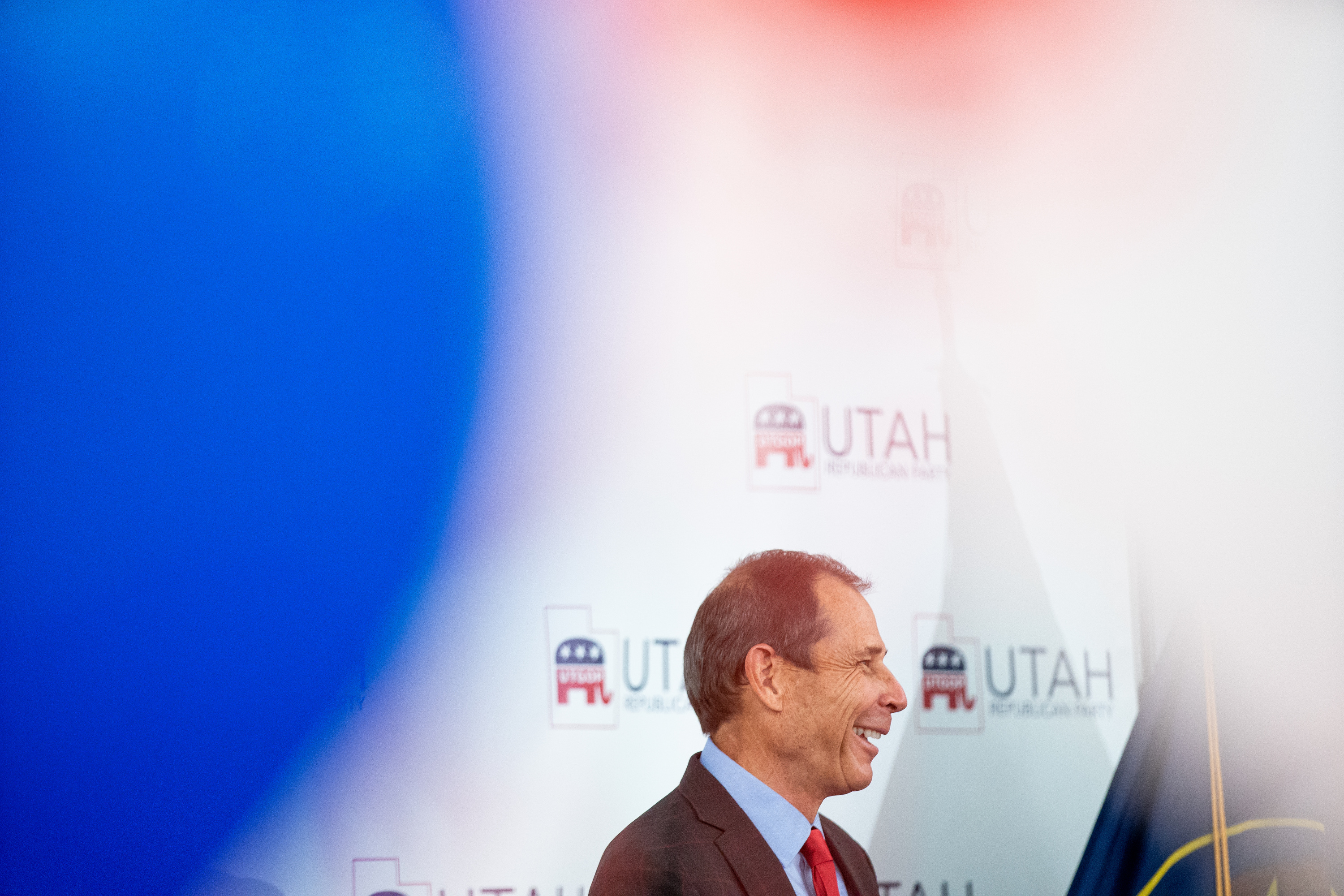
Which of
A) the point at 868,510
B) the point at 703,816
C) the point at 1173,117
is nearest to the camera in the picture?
the point at 703,816

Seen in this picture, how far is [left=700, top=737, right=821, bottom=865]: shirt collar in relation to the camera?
74.9 inches

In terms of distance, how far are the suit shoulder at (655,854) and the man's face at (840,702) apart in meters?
0.22

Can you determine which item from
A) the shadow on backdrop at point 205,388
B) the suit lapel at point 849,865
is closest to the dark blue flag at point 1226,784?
the suit lapel at point 849,865

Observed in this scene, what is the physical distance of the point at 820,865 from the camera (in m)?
1.93

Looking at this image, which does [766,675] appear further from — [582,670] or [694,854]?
[582,670]

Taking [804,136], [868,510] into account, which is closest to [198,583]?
[868,510]

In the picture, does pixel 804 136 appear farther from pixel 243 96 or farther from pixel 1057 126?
pixel 243 96

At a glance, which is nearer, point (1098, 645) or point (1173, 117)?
point (1098, 645)

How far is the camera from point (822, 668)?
1978 mm

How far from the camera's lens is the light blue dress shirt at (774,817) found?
1898 mm

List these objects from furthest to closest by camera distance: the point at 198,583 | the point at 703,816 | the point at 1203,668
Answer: the point at 1203,668, the point at 198,583, the point at 703,816

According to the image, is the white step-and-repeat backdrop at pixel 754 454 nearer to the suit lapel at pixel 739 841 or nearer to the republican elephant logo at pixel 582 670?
the republican elephant logo at pixel 582 670

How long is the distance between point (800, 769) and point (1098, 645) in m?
1.45

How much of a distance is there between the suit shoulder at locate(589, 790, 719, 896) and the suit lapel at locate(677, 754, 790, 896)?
16mm
